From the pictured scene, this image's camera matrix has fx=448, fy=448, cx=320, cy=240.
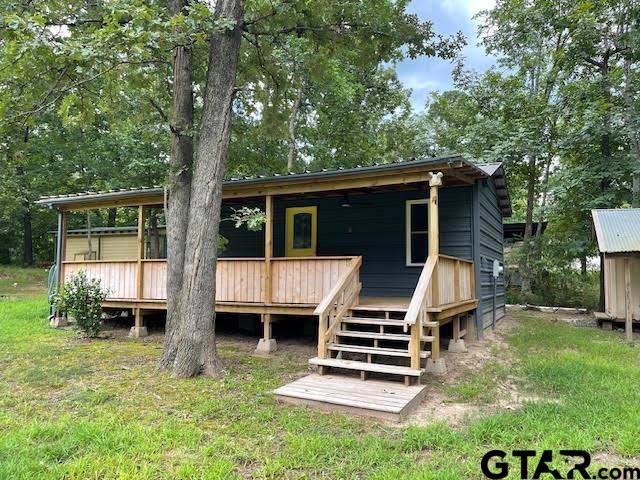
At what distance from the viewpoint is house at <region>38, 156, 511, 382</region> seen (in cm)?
656

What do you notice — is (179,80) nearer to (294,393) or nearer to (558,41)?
(294,393)

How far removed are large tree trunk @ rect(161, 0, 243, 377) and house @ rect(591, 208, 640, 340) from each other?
7.81 m

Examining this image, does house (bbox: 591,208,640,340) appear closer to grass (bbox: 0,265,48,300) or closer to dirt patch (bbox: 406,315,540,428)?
dirt patch (bbox: 406,315,540,428)

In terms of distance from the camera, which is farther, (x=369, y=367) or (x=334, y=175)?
(x=334, y=175)

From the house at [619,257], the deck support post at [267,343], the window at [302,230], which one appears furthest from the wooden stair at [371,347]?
the house at [619,257]

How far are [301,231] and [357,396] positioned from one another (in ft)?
19.2

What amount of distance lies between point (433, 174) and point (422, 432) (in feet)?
12.4

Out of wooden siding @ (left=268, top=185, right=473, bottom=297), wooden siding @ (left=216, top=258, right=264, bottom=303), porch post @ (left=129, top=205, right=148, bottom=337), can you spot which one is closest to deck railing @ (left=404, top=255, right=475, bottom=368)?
wooden siding @ (left=268, top=185, right=473, bottom=297)

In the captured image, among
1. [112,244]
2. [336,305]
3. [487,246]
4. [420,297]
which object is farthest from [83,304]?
[487,246]

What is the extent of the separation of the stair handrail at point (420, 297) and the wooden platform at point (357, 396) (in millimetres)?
800

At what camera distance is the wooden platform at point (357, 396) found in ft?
15.2

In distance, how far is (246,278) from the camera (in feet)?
27.6

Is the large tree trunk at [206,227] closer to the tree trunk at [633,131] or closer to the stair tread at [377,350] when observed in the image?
the stair tread at [377,350]

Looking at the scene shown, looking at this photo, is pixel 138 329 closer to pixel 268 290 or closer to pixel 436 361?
pixel 268 290
